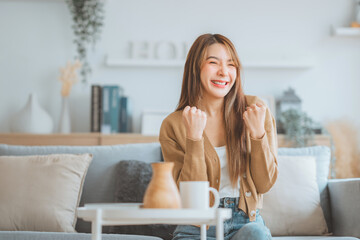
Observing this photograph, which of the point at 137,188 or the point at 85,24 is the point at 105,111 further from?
the point at 137,188

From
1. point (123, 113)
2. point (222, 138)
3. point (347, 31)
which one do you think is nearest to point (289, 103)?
point (347, 31)

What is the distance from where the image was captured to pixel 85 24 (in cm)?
339

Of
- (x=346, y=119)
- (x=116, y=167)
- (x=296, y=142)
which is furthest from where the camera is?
(x=346, y=119)

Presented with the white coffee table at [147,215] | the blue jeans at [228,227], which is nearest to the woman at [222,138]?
the blue jeans at [228,227]

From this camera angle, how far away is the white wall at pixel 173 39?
340 centimetres

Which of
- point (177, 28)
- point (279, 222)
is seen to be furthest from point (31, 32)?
point (279, 222)

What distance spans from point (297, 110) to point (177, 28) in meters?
1.08

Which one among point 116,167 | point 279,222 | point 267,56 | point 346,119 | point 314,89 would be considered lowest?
point 279,222

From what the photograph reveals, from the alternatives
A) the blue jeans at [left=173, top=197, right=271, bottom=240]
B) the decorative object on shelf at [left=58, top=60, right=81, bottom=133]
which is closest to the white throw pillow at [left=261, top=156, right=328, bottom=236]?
the blue jeans at [left=173, top=197, right=271, bottom=240]

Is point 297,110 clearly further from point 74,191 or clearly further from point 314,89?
point 74,191

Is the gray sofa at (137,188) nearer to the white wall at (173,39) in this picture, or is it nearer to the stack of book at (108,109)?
the stack of book at (108,109)

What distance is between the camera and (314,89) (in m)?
3.41

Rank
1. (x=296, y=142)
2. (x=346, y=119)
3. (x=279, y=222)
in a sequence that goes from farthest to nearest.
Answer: (x=346, y=119) < (x=296, y=142) < (x=279, y=222)

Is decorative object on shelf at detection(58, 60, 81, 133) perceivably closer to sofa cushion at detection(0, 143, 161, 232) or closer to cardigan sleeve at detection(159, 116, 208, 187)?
sofa cushion at detection(0, 143, 161, 232)
